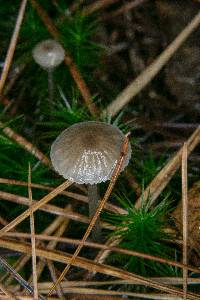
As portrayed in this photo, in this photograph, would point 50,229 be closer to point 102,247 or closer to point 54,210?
point 54,210

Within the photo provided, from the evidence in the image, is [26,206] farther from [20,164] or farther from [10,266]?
[10,266]

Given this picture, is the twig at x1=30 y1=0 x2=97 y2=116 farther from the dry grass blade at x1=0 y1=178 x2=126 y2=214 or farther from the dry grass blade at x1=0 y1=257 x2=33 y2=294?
the dry grass blade at x1=0 y1=257 x2=33 y2=294

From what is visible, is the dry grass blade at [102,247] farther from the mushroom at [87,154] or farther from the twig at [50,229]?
the mushroom at [87,154]

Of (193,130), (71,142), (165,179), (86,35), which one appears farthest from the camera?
(86,35)

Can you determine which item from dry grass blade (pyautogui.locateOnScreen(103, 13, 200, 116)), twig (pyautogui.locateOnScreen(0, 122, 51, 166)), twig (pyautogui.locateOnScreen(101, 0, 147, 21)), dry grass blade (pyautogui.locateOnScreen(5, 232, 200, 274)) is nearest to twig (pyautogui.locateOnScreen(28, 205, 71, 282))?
dry grass blade (pyautogui.locateOnScreen(5, 232, 200, 274))

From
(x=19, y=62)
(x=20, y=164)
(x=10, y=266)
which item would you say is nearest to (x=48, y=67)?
(x=19, y=62)

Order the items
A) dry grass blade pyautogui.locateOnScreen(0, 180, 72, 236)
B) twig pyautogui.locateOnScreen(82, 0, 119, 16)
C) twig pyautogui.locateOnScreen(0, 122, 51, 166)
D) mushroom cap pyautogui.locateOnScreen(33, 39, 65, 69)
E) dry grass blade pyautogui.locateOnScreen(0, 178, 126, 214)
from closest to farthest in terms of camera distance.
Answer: dry grass blade pyautogui.locateOnScreen(0, 180, 72, 236)
dry grass blade pyautogui.locateOnScreen(0, 178, 126, 214)
twig pyautogui.locateOnScreen(0, 122, 51, 166)
mushroom cap pyautogui.locateOnScreen(33, 39, 65, 69)
twig pyautogui.locateOnScreen(82, 0, 119, 16)

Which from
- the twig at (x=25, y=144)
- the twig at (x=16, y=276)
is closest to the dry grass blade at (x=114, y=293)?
the twig at (x=16, y=276)
